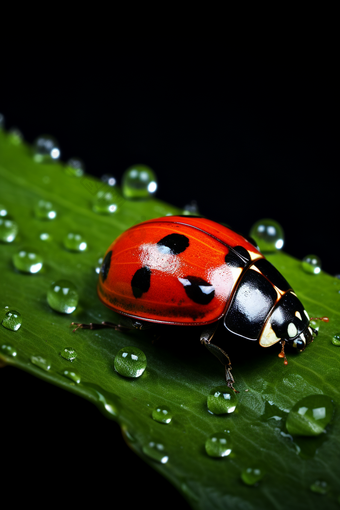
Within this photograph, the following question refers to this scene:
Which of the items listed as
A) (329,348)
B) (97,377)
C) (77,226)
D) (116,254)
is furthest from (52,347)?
(329,348)

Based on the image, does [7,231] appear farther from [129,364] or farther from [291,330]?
[291,330]

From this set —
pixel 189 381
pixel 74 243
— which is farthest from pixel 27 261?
pixel 189 381

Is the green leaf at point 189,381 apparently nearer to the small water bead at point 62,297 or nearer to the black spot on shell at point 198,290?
the small water bead at point 62,297

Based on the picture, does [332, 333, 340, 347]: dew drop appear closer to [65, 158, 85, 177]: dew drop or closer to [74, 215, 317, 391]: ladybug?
[74, 215, 317, 391]: ladybug

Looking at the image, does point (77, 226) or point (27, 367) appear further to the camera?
point (77, 226)

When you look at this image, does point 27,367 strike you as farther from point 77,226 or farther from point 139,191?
point 139,191
